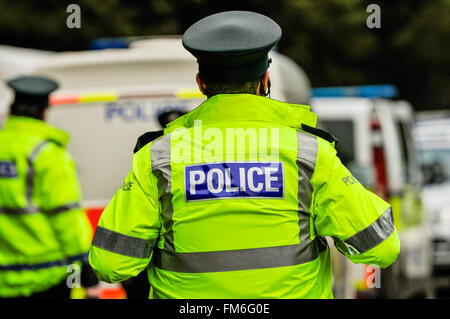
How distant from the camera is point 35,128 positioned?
396 cm

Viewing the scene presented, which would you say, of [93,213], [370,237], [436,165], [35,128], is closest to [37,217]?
[35,128]

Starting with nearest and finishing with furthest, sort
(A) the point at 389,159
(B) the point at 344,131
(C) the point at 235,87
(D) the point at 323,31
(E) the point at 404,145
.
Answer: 1. (C) the point at 235,87
2. (A) the point at 389,159
3. (B) the point at 344,131
4. (E) the point at 404,145
5. (D) the point at 323,31

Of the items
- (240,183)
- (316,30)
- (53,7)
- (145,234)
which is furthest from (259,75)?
(316,30)

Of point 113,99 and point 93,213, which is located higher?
point 113,99

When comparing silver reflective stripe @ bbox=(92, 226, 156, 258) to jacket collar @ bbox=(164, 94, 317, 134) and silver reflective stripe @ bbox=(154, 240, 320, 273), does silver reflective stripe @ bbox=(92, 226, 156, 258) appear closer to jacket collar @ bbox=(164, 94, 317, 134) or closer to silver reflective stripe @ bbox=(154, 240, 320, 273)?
silver reflective stripe @ bbox=(154, 240, 320, 273)

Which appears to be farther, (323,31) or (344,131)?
(323,31)

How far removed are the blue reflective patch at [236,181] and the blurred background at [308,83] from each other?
1.06 feet

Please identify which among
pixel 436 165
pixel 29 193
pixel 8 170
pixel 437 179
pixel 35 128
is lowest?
pixel 437 179

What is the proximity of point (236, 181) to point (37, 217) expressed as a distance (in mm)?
1759

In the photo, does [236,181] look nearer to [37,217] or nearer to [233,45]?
[233,45]

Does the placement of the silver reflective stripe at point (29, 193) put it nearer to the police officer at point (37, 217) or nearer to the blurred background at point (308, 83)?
the police officer at point (37, 217)

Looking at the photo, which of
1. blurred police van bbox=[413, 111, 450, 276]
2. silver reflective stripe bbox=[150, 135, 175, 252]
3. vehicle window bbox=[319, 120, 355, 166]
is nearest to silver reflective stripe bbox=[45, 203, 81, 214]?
silver reflective stripe bbox=[150, 135, 175, 252]

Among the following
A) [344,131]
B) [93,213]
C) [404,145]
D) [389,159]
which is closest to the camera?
[93,213]

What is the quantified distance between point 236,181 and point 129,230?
326 millimetres
